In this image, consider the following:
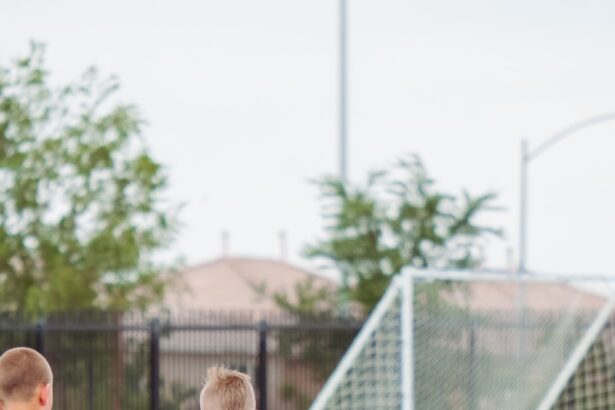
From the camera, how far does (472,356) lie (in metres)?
17.2

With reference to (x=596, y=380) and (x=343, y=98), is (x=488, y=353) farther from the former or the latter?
(x=343, y=98)

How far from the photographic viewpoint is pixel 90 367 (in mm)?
18922

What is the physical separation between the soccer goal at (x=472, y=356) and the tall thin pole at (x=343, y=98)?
6.57 m

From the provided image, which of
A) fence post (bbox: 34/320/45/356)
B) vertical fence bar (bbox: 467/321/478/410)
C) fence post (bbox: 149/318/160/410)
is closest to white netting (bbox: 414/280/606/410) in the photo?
vertical fence bar (bbox: 467/321/478/410)

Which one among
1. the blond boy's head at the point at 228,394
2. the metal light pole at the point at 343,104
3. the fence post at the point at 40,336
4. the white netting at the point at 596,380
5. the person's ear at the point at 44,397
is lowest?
the white netting at the point at 596,380

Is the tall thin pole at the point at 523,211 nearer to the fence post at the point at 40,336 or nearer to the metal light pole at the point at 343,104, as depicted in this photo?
the metal light pole at the point at 343,104

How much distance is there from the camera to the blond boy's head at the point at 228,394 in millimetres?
5000

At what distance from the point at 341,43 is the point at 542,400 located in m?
12.5

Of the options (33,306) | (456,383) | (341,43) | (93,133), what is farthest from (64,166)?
(456,383)

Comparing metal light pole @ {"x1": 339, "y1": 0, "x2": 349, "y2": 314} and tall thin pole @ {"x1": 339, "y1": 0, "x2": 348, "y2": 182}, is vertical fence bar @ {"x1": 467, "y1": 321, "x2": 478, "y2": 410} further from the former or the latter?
tall thin pole @ {"x1": 339, "y1": 0, "x2": 348, "y2": 182}

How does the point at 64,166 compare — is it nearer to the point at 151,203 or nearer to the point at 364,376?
the point at 151,203

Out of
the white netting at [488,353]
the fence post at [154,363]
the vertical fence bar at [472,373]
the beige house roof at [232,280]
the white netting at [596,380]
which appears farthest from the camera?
the beige house roof at [232,280]

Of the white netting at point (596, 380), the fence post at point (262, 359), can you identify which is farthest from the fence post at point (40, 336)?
the white netting at point (596, 380)

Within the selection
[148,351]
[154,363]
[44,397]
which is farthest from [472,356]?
[44,397]
